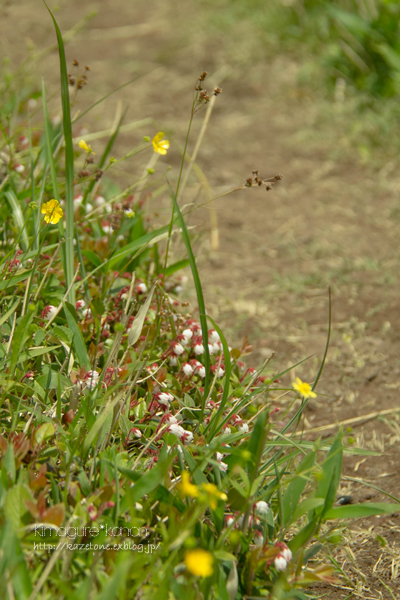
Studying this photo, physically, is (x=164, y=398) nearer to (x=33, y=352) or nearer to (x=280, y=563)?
(x=33, y=352)

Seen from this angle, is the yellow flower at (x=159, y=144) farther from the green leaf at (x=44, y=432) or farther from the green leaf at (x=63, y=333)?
the green leaf at (x=44, y=432)

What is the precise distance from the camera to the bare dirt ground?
1988 millimetres

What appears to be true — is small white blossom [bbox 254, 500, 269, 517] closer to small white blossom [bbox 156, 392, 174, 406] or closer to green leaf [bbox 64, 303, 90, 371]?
small white blossom [bbox 156, 392, 174, 406]

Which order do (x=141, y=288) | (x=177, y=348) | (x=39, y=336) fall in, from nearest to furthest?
1. (x=39, y=336)
2. (x=177, y=348)
3. (x=141, y=288)

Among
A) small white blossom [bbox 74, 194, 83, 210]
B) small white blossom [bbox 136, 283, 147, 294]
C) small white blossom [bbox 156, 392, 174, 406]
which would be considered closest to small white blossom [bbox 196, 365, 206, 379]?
small white blossom [bbox 156, 392, 174, 406]

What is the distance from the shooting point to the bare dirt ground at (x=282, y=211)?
1.99m

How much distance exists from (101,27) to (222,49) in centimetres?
113

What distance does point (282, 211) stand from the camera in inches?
129

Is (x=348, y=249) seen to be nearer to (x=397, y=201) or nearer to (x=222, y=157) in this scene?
Result: (x=397, y=201)

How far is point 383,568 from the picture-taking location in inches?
58.2

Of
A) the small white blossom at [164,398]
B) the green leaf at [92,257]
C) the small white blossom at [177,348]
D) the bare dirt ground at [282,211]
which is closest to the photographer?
the small white blossom at [164,398]

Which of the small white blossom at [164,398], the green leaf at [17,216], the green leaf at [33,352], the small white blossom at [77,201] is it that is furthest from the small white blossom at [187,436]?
the small white blossom at [77,201]

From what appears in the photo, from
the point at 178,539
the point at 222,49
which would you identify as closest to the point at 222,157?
the point at 222,49

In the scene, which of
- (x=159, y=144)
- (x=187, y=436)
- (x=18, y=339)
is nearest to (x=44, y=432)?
(x=18, y=339)
